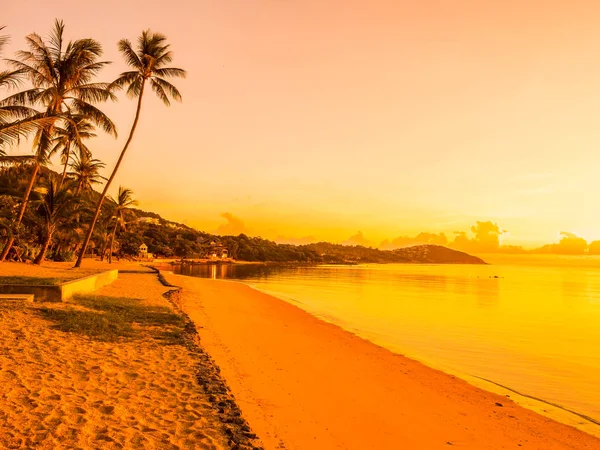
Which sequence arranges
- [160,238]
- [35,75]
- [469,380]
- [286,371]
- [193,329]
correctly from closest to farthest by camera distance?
[286,371]
[469,380]
[193,329]
[35,75]
[160,238]

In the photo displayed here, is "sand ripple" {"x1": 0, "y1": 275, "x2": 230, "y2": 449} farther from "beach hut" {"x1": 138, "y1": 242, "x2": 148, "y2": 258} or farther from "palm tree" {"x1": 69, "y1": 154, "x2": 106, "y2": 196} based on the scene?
"beach hut" {"x1": 138, "y1": 242, "x2": 148, "y2": 258}

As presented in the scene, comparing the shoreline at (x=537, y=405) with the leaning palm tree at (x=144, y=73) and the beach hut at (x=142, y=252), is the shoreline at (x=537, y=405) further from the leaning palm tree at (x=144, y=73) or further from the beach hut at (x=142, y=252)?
the beach hut at (x=142, y=252)

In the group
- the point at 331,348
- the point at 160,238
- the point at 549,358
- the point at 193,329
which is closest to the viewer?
the point at 193,329

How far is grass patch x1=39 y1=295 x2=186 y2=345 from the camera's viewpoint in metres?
10.4

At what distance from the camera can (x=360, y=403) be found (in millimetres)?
8164

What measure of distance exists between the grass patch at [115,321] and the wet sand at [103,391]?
0.14 meters

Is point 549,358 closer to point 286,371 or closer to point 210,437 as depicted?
point 286,371

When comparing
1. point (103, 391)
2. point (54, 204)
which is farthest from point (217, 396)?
point (54, 204)

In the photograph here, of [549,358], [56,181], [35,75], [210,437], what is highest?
[35,75]

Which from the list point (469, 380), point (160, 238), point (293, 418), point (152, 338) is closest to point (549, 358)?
point (469, 380)

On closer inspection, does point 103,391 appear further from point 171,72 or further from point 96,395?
point 171,72

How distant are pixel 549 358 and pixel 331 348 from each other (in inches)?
328

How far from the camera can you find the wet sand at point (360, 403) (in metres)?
6.53

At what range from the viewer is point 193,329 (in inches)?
494
